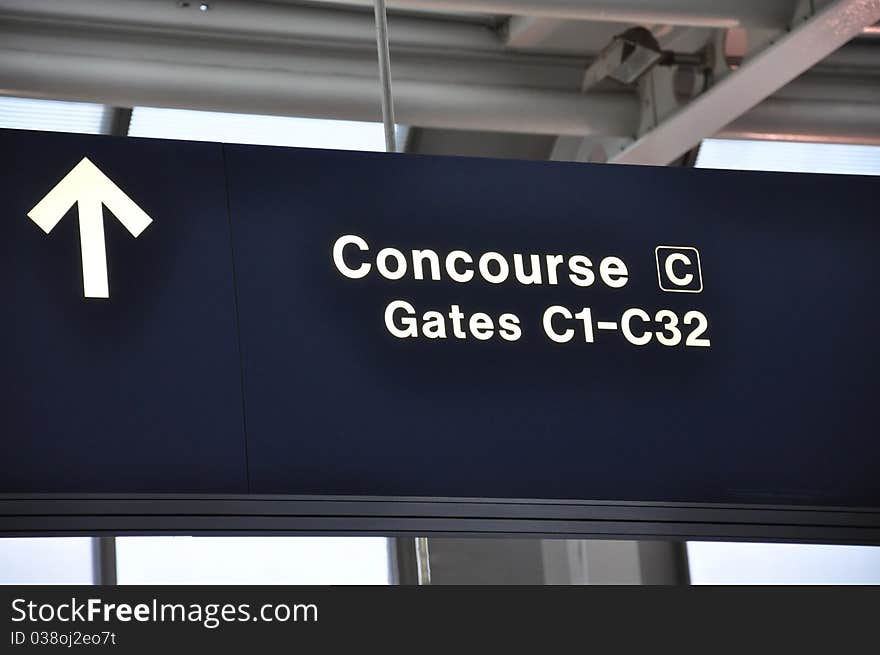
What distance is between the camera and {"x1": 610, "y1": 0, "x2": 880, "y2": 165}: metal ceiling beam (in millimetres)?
6473

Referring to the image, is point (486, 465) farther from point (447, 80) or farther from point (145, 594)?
point (447, 80)

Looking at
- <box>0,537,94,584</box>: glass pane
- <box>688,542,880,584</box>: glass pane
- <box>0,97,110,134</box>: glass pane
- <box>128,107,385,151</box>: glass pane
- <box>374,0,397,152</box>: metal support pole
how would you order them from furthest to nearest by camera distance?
<box>688,542,880,584</box>: glass pane
<box>128,107,385,151</box>: glass pane
<box>0,537,94,584</box>: glass pane
<box>0,97,110,134</box>: glass pane
<box>374,0,397,152</box>: metal support pole

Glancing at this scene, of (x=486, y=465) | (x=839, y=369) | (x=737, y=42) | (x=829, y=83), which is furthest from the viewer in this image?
(x=829, y=83)

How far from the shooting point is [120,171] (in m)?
3.58

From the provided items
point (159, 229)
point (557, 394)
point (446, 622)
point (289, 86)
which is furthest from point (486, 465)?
point (289, 86)

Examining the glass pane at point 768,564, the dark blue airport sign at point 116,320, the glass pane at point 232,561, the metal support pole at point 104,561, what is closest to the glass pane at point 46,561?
the metal support pole at point 104,561

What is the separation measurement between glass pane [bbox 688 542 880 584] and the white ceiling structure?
12.8ft

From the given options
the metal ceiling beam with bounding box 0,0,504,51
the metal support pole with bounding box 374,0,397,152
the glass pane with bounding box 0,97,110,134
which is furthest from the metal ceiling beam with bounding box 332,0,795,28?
the glass pane with bounding box 0,97,110,134

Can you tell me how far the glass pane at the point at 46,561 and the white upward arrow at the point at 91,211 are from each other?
6.27 meters

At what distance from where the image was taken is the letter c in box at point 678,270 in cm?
383

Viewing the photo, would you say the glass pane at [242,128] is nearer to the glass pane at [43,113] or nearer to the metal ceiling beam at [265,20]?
the glass pane at [43,113]

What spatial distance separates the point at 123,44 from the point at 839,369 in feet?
15.2

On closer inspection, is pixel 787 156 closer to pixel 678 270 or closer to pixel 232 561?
pixel 232 561

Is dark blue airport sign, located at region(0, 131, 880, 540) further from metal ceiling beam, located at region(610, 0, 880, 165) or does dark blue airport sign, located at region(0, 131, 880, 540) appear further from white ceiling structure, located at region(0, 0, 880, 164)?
white ceiling structure, located at region(0, 0, 880, 164)
